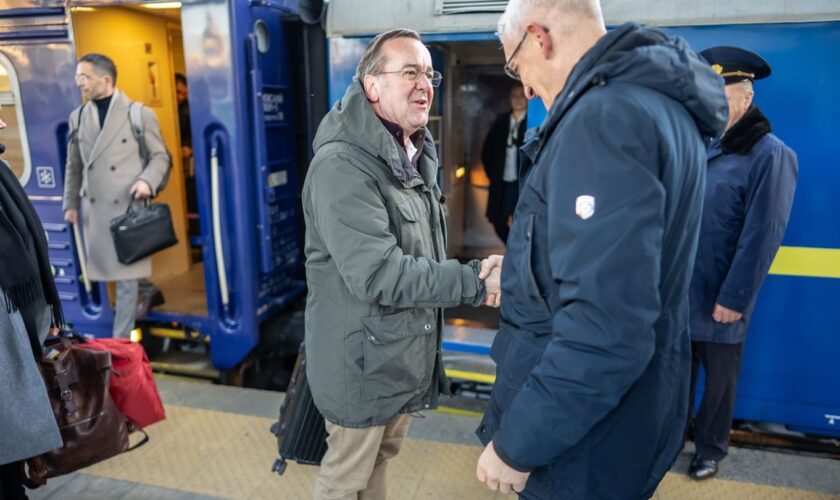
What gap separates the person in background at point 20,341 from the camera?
197 cm

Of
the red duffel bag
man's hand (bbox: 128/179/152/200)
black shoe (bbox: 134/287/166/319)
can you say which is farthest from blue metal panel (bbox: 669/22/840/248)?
black shoe (bbox: 134/287/166/319)

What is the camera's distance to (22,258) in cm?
208

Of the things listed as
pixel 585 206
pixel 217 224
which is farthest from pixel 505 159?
pixel 585 206

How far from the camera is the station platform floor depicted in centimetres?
277

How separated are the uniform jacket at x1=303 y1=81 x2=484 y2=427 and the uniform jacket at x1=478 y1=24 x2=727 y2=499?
44 cm

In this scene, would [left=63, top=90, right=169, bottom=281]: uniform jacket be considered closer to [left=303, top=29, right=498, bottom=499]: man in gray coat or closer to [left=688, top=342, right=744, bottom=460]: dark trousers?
[left=303, top=29, right=498, bottom=499]: man in gray coat

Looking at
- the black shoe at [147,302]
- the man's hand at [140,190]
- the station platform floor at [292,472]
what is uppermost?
the man's hand at [140,190]

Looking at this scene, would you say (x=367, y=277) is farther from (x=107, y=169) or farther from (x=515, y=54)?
(x=107, y=169)

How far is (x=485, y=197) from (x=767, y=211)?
14.3ft

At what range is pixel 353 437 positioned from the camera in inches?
78.7

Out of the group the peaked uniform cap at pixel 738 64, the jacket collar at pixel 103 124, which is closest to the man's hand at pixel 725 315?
the peaked uniform cap at pixel 738 64

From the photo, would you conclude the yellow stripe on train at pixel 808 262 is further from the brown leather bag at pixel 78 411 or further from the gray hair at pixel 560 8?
the brown leather bag at pixel 78 411

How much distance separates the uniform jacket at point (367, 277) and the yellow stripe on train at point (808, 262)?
200 cm

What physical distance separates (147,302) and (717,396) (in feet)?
12.3
